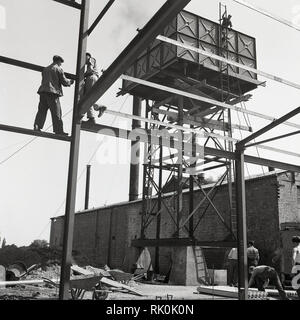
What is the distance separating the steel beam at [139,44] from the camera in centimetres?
330

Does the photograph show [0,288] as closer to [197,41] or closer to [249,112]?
[249,112]

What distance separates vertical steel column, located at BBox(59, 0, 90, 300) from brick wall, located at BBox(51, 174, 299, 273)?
1203cm

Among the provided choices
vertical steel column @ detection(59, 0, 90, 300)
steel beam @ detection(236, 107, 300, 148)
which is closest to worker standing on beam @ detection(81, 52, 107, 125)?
vertical steel column @ detection(59, 0, 90, 300)

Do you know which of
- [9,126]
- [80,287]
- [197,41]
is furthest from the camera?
[197,41]

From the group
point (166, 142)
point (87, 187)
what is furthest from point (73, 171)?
point (87, 187)

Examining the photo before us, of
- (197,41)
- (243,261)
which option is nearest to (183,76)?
(197,41)

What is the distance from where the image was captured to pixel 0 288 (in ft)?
34.2

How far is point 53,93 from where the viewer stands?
5.94 m

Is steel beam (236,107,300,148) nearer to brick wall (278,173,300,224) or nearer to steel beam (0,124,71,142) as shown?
steel beam (0,124,71,142)

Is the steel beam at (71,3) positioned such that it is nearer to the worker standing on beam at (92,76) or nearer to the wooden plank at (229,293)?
the worker standing on beam at (92,76)

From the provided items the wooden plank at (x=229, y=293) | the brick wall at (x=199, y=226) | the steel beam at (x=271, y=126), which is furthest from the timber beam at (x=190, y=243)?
the steel beam at (x=271, y=126)

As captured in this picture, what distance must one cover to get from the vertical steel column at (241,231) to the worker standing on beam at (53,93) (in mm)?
3709

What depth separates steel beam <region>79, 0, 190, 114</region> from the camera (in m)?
3.30
